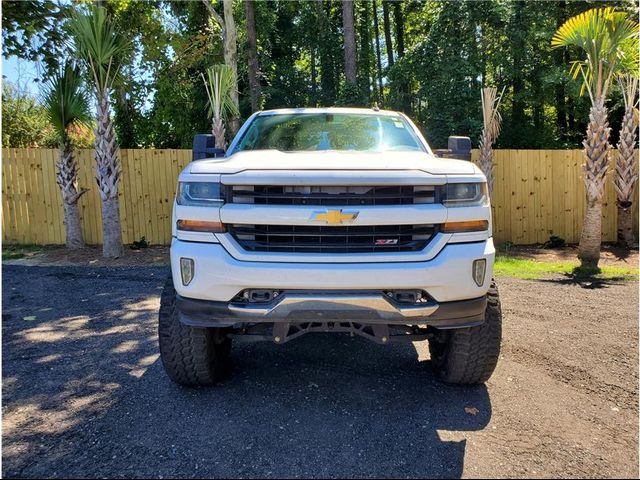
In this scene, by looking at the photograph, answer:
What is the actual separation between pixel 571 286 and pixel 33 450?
6.87 meters

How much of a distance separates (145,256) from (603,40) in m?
8.99

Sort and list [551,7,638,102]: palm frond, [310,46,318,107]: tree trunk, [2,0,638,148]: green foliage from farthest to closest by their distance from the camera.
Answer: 1. [310,46,318,107]: tree trunk
2. [2,0,638,148]: green foliage
3. [551,7,638,102]: palm frond

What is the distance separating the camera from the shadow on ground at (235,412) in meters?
2.67

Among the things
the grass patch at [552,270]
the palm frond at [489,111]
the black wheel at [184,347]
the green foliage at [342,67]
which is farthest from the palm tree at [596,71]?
the black wheel at [184,347]

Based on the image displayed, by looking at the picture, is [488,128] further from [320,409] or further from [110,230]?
[320,409]

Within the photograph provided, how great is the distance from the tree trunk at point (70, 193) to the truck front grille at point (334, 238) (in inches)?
325

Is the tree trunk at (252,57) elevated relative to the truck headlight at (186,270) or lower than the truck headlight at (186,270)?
elevated

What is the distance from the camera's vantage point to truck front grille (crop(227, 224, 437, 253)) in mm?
2986

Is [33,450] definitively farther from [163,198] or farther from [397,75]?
[397,75]

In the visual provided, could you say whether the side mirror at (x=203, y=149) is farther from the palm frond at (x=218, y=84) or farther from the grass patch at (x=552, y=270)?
the palm frond at (x=218, y=84)

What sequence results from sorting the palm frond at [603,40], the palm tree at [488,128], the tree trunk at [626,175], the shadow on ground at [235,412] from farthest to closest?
the palm tree at [488,128], the tree trunk at [626,175], the palm frond at [603,40], the shadow on ground at [235,412]

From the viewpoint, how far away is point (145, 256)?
9773 mm

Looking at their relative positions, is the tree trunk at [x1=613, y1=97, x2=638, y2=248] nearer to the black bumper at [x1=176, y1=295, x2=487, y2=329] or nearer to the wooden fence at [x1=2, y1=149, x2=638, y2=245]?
the wooden fence at [x1=2, y1=149, x2=638, y2=245]

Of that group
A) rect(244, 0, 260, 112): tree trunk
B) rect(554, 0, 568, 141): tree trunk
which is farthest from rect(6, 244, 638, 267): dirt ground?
rect(554, 0, 568, 141): tree trunk
